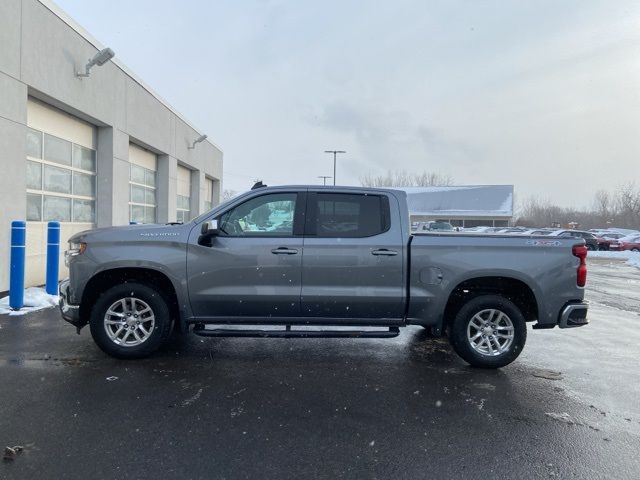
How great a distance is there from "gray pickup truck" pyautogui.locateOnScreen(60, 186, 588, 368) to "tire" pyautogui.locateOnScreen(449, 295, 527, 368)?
0.01 m

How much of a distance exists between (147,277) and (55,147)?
7837mm

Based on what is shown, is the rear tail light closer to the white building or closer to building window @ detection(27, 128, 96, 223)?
the white building

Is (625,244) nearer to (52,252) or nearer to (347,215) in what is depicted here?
(347,215)

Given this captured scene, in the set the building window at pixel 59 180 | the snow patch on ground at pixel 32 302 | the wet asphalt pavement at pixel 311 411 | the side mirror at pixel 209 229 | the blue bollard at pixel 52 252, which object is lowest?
the wet asphalt pavement at pixel 311 411

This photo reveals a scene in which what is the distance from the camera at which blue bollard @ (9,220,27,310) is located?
7609 mm

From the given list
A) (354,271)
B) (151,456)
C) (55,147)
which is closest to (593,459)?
(354,271)

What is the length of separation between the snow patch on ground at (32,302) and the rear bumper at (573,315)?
8002 mm

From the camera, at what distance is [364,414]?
12.9ft

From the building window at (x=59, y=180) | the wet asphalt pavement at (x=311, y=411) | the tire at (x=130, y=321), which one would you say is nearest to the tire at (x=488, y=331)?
the wet asphalt pavement at (x=311, y=411)

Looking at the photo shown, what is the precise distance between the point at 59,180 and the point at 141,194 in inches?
210

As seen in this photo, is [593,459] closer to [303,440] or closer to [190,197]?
[303,440]

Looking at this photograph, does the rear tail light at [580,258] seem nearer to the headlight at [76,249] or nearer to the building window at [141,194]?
the headlight at [76,249]

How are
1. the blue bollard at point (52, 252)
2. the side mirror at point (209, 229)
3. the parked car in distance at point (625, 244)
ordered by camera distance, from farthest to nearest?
the parked car in distance at point (625, 244) → the blue bollard at point (52, 252) → the side mirror at point (209, 229)

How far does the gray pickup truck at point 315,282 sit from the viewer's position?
5.14m
